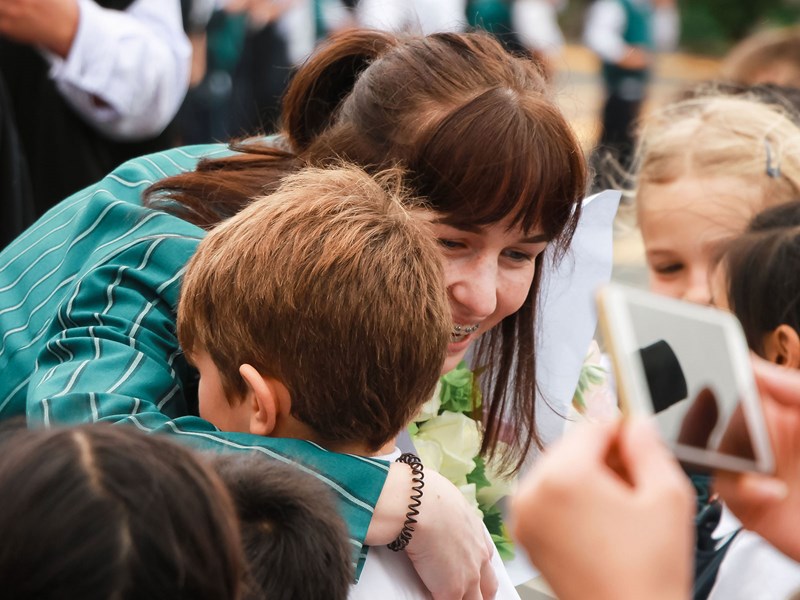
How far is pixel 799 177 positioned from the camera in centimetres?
280

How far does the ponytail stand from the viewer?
81.7 inches

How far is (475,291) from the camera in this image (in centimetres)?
184

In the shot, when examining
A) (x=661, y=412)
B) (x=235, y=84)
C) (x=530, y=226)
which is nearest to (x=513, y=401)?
(x=530, y=226)

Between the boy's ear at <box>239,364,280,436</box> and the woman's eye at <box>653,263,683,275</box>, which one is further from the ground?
the boy's ear at <box>239,364,280,436</box>

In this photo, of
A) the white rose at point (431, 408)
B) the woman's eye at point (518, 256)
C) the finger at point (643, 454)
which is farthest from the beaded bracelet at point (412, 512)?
the finger at point (643, 454)

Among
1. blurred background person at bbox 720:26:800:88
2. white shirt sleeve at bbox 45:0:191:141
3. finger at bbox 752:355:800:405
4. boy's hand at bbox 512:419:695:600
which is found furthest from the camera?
blurred background person at bbox 720:26:800:88

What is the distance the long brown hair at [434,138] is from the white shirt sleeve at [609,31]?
9665mm

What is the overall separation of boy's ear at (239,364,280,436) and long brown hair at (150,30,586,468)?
43 cm

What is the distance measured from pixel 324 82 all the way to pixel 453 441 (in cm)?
67

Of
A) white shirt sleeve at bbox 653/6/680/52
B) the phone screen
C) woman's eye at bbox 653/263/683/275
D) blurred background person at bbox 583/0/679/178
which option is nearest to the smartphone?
the phone screen

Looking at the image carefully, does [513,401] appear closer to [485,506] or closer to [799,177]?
[485,506]

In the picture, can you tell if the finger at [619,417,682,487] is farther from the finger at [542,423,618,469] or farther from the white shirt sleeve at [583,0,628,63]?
the white shirt sleeve at [583,0,628,63]

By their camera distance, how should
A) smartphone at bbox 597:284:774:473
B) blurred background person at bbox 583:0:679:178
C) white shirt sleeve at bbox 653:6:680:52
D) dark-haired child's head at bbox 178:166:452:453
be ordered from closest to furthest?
smartphone at bbox 597:284:774:473
dark-haired child's head at bbox 178:166:452:453
blurred background person at bbox 583:0:679:178
white shirt sleeve at bbox 653:6:680:52

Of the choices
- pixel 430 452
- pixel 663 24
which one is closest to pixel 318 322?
pixel 430 452
